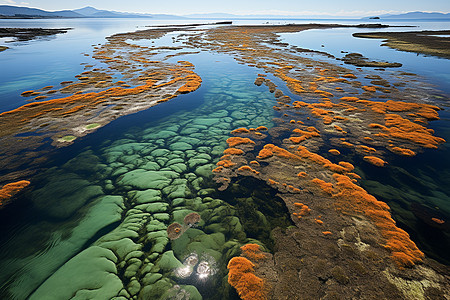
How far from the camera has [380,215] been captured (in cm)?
1011

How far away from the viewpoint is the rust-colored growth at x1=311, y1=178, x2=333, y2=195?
11758 millimetres

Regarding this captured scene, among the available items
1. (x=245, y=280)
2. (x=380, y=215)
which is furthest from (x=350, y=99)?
(x=245, y=280)

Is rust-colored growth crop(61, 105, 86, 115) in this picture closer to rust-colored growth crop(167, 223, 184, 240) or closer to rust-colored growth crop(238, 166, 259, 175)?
rust-colored growth crop(167, 223, 184, 240)

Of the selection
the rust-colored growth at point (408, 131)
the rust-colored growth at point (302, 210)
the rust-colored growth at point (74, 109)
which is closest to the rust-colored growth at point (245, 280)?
the rust-colored growth at point (302, 210)

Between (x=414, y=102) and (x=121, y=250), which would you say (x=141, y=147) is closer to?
(x=121, y=250)

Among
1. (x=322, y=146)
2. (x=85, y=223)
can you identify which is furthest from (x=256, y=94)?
(x=85, y=223)

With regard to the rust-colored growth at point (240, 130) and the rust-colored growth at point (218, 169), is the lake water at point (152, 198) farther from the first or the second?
the rust-colored growth at point (240, 130)

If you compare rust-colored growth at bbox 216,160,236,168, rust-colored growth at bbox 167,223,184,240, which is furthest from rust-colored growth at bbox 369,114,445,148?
rust-colored growth at bbox 167,223,184,240

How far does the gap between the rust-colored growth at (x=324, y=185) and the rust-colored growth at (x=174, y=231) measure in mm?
8917

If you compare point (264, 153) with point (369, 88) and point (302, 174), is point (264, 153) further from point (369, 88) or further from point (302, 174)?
point (369, 88)

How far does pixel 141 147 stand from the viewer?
17.0 m

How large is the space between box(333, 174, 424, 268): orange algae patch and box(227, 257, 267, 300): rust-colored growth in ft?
19.8

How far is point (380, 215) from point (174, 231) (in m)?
11.1

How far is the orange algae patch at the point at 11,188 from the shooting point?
11.5 m
